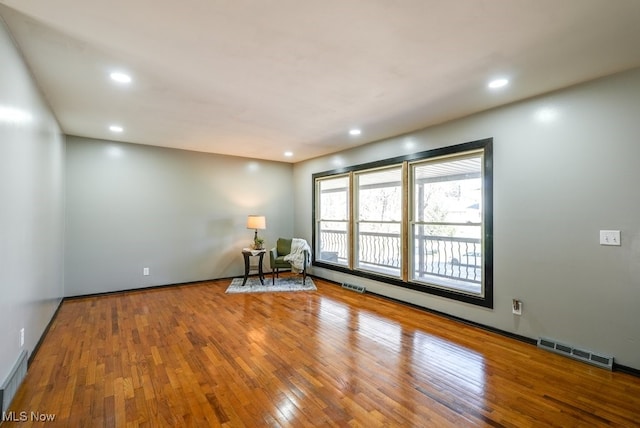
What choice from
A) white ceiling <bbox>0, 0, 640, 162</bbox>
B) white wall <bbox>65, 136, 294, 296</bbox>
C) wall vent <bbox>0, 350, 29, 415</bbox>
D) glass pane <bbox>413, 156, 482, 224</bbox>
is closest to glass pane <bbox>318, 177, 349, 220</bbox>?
white wall <bbox>65, 136, 294, 296</bbox>

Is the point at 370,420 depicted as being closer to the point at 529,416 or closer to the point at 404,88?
the point at 529,416

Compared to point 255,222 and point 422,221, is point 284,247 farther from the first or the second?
point 422,221

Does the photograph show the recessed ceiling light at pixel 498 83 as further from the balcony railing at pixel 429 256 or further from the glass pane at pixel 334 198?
the glass pane at pixel 334 198

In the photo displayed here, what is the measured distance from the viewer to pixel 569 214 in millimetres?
2881

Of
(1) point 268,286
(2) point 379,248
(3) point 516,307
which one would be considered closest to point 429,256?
(2) point 379,248

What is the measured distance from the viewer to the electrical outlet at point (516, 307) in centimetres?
320

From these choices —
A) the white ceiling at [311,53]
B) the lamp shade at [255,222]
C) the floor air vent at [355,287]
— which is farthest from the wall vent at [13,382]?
the floor air vent at [355,287]

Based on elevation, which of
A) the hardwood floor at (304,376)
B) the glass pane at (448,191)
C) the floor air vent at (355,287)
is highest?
the glass pane at (448,191)

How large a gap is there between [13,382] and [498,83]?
468 centimetres

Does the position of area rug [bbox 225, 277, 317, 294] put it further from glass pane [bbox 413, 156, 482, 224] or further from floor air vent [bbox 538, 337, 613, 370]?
floor air vent [bbox 538, 337, 613, 370]

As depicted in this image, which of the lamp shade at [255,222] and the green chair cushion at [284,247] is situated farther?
the green chair cushion at [284,247]

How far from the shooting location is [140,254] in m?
5.18

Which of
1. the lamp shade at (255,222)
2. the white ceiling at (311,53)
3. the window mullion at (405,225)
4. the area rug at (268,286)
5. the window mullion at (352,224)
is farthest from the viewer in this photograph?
the lamp shade at (255,222)

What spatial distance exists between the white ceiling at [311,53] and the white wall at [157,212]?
134cm
